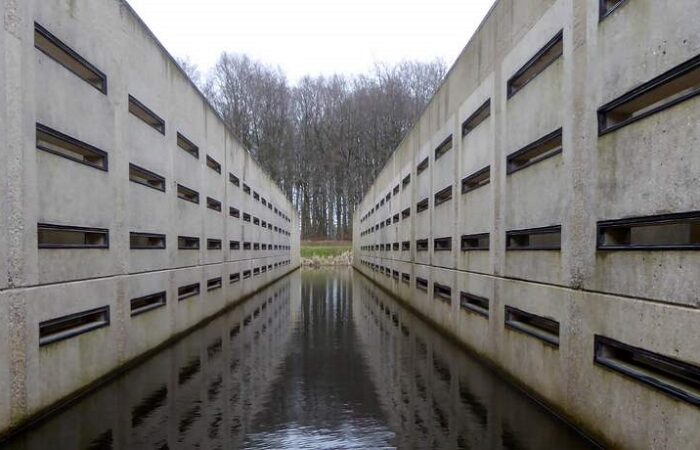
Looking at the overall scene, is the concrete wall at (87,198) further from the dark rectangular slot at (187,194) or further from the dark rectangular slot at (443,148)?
the dark rectangular slot at (443,148)

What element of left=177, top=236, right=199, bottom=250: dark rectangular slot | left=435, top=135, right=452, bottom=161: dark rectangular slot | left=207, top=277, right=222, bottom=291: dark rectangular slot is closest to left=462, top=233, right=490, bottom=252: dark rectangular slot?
left=435, top=135, right=452, bottom=161: dark rectangular slot

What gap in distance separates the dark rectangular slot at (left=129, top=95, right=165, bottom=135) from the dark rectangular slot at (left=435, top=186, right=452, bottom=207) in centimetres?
652

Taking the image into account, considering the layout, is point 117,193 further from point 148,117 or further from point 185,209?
point 185,209

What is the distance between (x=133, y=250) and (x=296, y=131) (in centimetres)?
4997

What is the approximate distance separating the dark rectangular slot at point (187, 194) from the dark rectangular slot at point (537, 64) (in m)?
7.64

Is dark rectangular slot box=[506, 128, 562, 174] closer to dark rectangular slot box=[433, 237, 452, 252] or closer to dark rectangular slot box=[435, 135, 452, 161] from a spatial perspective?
dark rectangular slot box=[433, 237, 452, 252]

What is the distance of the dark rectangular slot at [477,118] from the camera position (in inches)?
332

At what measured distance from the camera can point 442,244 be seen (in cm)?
1162

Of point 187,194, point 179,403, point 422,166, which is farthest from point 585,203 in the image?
point 187,194

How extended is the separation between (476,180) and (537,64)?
3.07 m

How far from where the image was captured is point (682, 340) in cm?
351

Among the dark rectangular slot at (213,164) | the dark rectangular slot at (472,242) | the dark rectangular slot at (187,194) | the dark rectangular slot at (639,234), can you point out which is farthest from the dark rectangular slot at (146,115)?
the dark rectangular slot at (639,234)

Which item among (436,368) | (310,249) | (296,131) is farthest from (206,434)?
(296,131)

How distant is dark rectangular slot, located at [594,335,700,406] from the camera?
11.5 ft
